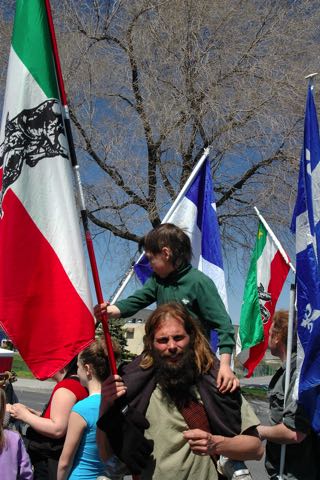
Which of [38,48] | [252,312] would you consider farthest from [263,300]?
[38,48]

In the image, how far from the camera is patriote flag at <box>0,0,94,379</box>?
3.39 metres

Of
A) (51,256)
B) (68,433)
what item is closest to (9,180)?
(51,256)

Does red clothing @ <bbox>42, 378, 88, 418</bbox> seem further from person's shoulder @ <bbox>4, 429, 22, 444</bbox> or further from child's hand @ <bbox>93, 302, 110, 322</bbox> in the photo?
child's hand @ <bbox>93, 302, 110, 322</bbox>

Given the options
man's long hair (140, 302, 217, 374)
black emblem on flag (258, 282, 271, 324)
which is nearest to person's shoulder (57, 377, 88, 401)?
man's long hair (140, 302, 217, 374)

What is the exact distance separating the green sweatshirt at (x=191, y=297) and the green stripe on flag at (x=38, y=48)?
1.14 m

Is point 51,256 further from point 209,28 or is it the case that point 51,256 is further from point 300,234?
point 209,28

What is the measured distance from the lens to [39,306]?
11.2 feet

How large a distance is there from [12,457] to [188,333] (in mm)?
1453

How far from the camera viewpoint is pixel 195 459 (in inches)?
117

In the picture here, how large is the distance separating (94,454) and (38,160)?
5.36 ft

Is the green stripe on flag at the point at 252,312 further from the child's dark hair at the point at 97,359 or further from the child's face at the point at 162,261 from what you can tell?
the child's face at the point at 162,261

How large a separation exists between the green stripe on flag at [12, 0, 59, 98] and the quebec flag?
1.92 meters

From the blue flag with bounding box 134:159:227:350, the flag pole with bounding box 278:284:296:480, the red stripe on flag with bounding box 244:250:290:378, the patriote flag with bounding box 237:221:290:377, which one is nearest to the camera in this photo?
the flag pole with bounding box 278:284:296:480

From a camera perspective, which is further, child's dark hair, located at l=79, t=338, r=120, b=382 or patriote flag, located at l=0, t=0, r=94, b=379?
child's dark hair, located at l=79, t=338, r=120, b=382
